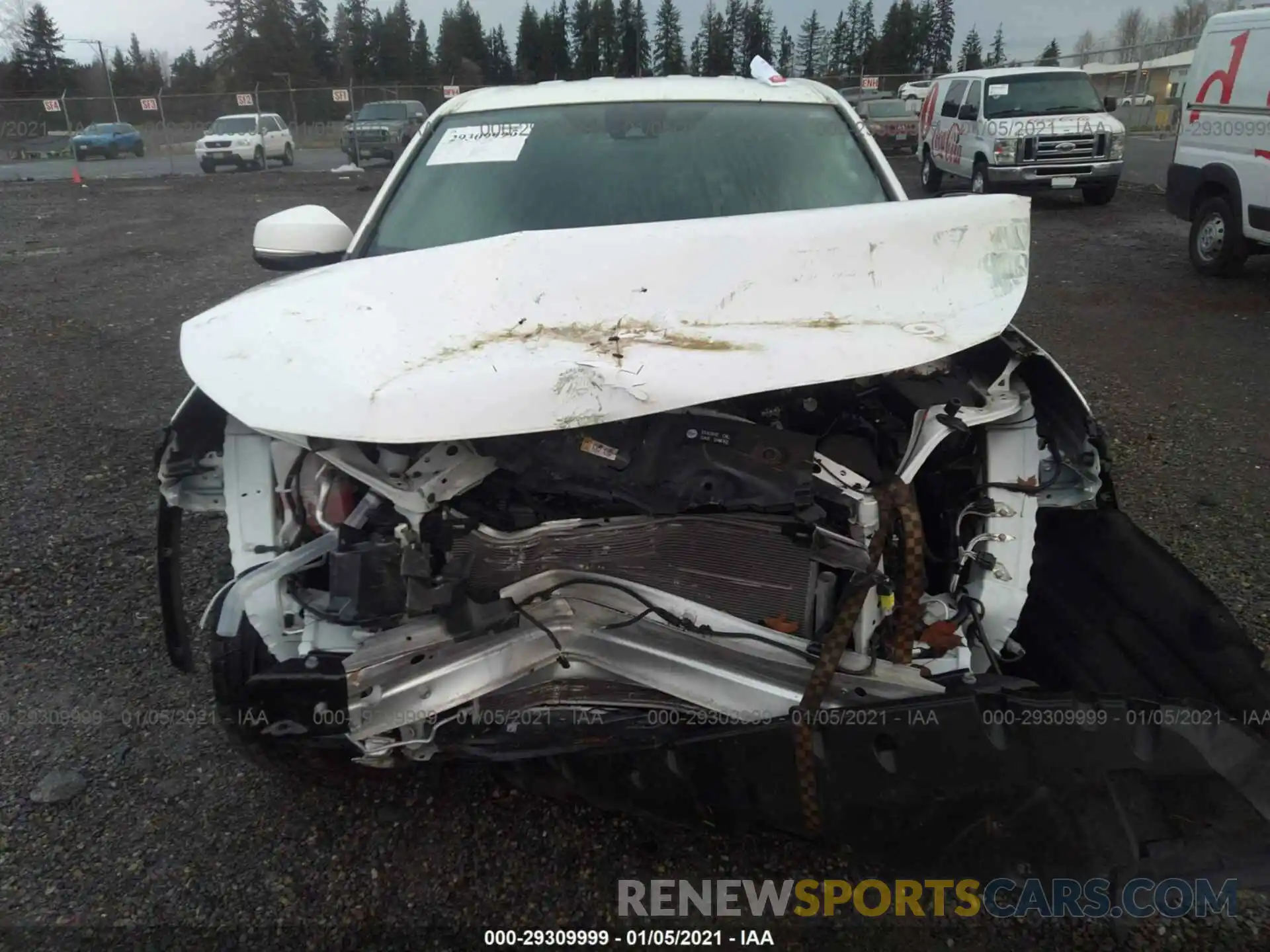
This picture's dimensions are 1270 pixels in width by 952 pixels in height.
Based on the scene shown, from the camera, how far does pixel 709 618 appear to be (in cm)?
203

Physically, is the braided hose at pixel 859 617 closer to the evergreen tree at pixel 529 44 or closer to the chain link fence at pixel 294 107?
the chain link fence at pixel 294 107

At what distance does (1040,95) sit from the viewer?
12.5 meters

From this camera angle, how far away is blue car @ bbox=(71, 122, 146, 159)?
27.1 metres

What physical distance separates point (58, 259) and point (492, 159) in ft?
31.0

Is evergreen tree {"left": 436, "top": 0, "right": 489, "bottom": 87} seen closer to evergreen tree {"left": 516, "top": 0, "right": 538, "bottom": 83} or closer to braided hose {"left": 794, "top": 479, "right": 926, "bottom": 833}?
evergreen tree {"left": 516, "top": 0, "right": 538, "bottom": 83}

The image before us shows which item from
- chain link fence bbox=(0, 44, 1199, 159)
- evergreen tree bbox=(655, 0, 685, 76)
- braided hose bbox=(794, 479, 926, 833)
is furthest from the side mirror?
evergreen tree bbox=(655, 0, 685, 76)

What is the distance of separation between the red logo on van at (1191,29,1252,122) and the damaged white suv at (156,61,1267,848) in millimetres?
7084

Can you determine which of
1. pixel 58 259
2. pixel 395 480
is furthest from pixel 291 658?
pixel 58 259

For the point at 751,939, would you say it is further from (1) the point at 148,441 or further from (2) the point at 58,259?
(2) the point at 58,259

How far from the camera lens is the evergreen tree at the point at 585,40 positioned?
52.1 metres

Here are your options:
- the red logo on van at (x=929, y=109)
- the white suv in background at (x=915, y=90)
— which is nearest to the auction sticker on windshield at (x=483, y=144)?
the red logo on van at (x=929, y=109)

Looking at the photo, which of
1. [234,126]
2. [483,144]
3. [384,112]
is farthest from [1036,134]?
[234,126]

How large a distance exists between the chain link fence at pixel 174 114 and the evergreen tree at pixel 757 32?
78.6 ft

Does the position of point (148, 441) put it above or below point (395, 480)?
below
